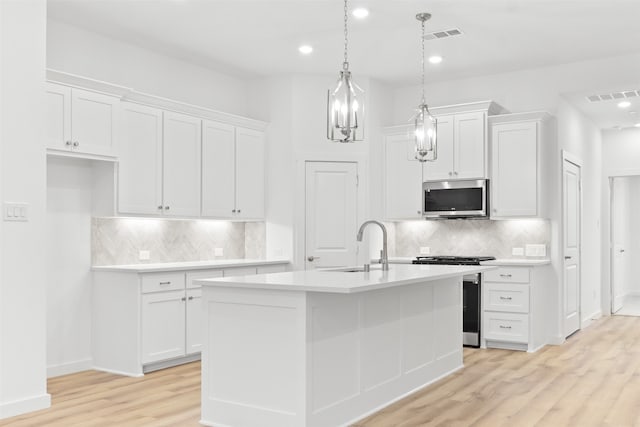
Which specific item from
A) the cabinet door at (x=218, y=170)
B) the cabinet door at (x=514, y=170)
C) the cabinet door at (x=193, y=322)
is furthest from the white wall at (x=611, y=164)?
the cabinet door at (x=193, y=322)

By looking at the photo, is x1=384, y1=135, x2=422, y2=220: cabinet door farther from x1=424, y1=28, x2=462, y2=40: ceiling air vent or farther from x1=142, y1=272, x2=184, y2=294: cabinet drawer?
x1=142, y1=272, x2=184, y2=294: cabinet drawer

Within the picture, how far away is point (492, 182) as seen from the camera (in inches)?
267

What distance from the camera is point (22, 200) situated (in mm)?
4145

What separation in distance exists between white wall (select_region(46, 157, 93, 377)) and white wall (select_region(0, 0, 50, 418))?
1.00 meters

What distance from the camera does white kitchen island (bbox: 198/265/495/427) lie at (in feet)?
11.5

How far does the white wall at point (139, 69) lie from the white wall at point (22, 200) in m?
1.09

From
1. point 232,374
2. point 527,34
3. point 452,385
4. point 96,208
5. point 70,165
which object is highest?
point 527,34

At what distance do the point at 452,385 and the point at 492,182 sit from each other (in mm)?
2702

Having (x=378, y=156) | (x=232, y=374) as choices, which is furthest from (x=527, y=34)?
(x=232, y=374)

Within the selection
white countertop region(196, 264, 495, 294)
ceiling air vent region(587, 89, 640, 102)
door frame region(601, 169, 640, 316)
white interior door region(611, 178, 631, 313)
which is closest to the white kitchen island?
white countertop region(196, 264, 495, 294)

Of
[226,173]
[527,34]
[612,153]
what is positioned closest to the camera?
[527,34]

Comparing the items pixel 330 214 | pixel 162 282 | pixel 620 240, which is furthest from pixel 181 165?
pixel 620 240

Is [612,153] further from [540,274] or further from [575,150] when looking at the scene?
[540,274]

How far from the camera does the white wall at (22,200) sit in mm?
4035
